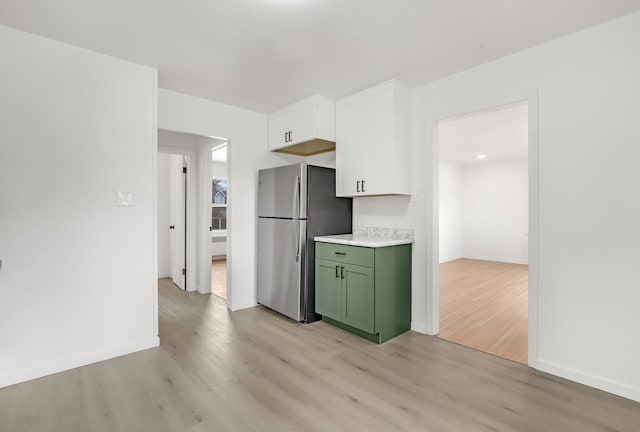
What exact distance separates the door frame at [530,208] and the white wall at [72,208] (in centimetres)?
253

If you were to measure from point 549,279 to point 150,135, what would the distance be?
3.41 metres

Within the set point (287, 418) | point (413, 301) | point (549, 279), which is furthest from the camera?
point (413, 301)

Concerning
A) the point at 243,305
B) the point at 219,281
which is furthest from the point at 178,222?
the point at 243,305

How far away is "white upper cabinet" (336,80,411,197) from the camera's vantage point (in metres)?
2.97

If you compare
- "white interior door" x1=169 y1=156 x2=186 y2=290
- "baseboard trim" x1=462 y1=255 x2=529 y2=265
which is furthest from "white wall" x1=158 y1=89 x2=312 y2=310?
"baseboard trim" x1=462 y1=255 x2=529 y2=265

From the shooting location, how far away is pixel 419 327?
10.2 feet

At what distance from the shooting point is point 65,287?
2354mm

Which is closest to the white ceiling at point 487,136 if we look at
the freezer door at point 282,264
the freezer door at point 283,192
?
the freezer door at point 283,192

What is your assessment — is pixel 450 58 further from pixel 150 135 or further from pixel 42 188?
pixel 42 188

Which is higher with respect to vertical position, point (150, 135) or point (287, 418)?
point (150, 135)

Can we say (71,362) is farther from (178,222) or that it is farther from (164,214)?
(164,214)

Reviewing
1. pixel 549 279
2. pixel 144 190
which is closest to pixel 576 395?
pixel 549 279

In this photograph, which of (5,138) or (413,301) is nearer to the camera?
(5,138)

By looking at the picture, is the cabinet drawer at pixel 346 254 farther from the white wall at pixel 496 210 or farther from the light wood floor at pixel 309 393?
the white wall at pixel 496 210
